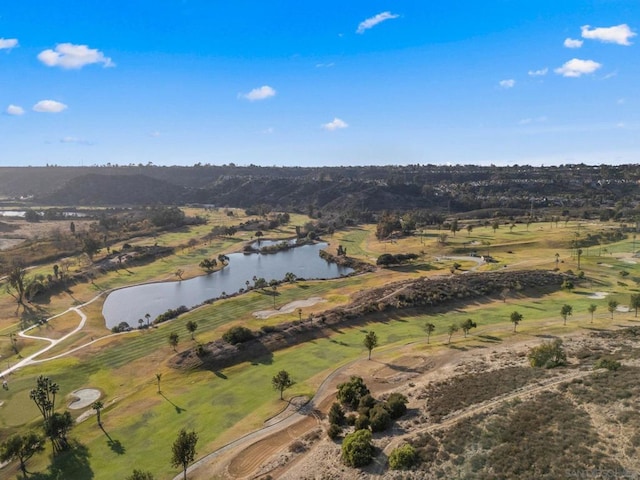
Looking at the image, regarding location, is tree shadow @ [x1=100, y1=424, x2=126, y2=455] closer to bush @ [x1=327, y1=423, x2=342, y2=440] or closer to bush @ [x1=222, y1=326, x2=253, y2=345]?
bush @ [x1=327, y1=423, x2=342, y2=440]

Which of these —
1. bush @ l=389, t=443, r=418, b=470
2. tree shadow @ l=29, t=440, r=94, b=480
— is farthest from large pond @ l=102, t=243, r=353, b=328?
bush @ l=389, t=443, r=418, b=470

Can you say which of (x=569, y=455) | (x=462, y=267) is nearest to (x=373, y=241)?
(x=462, y=267)

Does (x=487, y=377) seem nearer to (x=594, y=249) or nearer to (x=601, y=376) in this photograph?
(x=601, y=376)

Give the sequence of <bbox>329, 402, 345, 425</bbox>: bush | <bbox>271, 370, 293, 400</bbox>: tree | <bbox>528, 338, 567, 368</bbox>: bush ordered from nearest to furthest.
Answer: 1. <bbox>329, 402, 345, 425</bbox>: bush
2. <bbox>528, 338, 567, 368</bbox>: bush
3. <bbox>271, 370, 293, 400</bbox>: tree

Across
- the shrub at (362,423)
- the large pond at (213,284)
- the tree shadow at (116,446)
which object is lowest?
the tree shadow at (116,446)

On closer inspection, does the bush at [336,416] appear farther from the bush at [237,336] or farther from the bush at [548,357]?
the bush at [237,336]

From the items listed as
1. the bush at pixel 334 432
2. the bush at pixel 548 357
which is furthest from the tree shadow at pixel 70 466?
the bush at pixel 548 357
